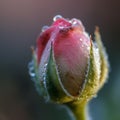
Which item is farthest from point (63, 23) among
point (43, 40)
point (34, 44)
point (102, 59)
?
point (34, 44)

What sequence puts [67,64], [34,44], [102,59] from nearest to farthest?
1. [67,64]
2. [102,59]
3. [34,44]

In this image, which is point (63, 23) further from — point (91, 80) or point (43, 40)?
point (91, 80)

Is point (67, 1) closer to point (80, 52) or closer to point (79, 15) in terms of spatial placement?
point (79, 15)

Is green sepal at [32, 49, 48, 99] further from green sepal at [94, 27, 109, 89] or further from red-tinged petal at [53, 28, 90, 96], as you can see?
green sepal at [94, 27, 109, 89]

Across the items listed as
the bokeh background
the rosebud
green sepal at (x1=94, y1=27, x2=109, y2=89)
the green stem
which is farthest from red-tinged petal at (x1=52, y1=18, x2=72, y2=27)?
the bokeh background

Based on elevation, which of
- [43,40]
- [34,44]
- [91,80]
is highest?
[34,44]

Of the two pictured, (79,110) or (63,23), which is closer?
(63,23)

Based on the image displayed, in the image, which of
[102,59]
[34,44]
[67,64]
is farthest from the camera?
[34,44]
